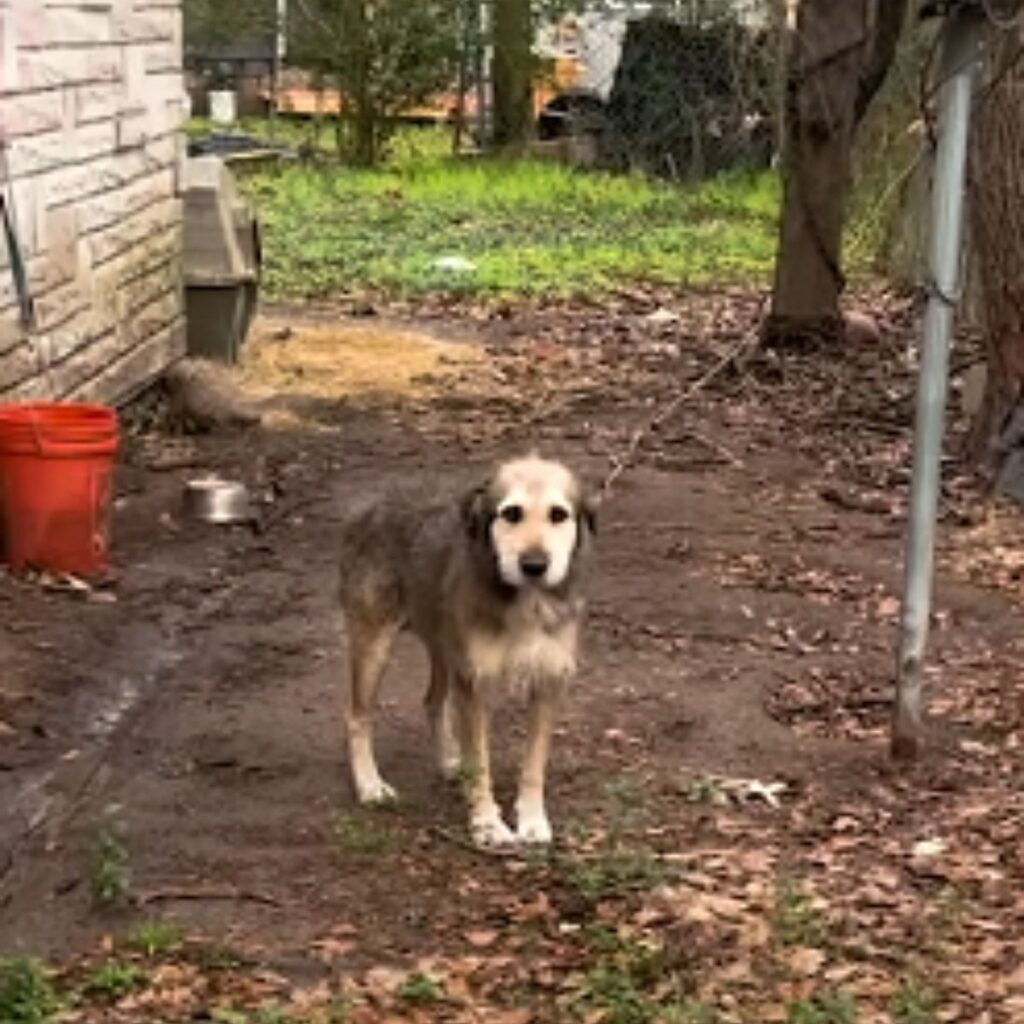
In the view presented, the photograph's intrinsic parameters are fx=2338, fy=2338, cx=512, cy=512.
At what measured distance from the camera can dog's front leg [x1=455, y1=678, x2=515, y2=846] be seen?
6250 millimetres

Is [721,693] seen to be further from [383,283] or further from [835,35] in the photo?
[383,283]

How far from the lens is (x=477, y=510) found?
6145 millimetres

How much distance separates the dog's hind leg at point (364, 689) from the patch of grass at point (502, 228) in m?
12.6

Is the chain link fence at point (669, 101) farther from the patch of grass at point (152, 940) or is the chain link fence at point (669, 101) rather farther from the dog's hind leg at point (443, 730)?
the patch of grass at point (152, 940)

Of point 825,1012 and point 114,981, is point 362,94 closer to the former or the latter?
point 114,981

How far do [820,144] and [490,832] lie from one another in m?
10.5

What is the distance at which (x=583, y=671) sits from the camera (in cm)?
821

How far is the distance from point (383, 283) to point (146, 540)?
32.5 ft

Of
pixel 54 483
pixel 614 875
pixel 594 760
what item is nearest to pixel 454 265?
pixel 54 483

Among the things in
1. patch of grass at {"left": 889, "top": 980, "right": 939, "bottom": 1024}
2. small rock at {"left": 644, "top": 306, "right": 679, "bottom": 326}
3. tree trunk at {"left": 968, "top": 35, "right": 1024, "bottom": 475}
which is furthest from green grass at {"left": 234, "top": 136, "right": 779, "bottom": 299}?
patch of grass at {"left": 889, "top": 980, "right": 939, "bottom": 1024}

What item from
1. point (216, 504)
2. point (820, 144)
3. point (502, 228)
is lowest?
point (502, 228)

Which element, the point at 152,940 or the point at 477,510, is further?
the point at 477,510

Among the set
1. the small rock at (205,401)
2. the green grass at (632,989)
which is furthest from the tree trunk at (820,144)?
the green grass at (632,989)

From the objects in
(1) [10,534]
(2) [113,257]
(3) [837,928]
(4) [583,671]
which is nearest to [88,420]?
(1) [10,534]
